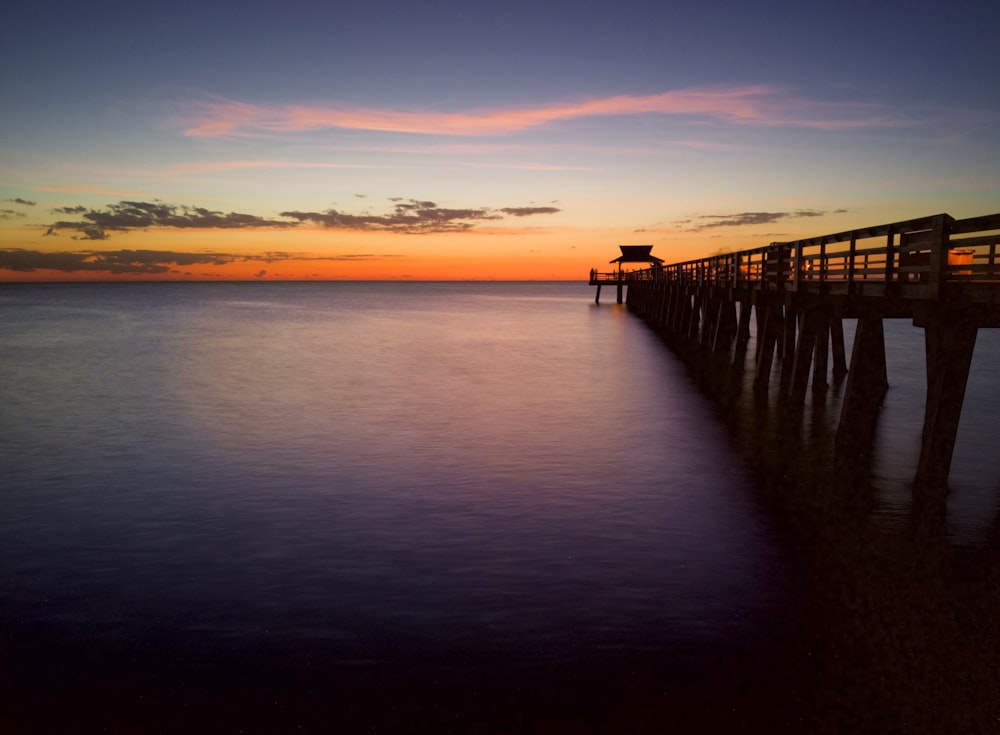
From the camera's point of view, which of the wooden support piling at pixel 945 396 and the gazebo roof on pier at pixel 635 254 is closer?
the wooden support piling at pixel 945 396

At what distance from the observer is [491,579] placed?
9180mm

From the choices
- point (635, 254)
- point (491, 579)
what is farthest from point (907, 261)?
point (635, 254)

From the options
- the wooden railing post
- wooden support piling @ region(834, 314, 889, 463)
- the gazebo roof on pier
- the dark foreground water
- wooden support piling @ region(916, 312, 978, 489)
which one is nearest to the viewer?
the dark foreground water

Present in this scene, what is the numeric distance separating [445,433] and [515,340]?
36.4 meters

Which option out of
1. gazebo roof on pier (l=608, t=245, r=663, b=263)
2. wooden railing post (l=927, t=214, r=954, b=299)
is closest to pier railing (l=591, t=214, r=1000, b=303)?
wooden railing post (l=927, t=214, r=954, b=299)

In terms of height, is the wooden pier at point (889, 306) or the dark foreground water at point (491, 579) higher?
the wooden pier at point (889, 306)

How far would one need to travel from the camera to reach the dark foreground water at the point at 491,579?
6.42 meters

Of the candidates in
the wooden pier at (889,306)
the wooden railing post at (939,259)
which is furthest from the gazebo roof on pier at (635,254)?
the wooden railing post at (939,259)

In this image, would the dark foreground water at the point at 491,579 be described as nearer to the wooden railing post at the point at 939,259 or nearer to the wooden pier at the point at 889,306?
the wooden pier at the point at 889,306

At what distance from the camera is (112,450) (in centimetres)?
1762

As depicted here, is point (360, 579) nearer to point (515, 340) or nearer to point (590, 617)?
point (590, 617)

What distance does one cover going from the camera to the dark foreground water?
6.42m

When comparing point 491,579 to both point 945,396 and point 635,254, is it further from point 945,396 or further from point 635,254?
point 635,254

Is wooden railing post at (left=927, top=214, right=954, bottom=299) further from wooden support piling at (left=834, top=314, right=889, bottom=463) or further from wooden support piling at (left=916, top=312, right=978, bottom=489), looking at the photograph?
wooden support piling at (left=834, top=314, right=889, bottom=463)
